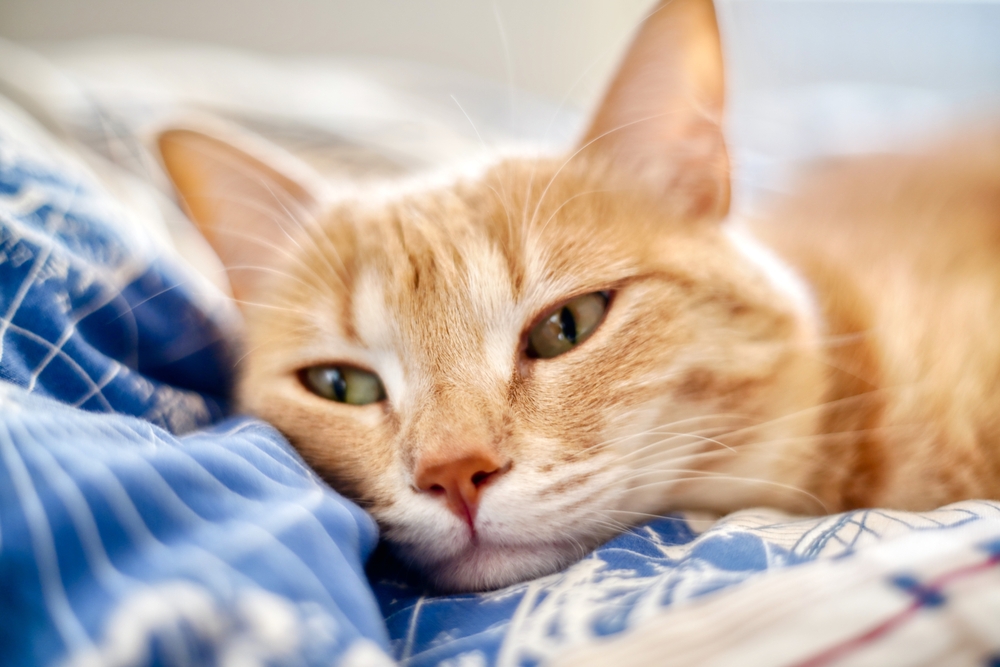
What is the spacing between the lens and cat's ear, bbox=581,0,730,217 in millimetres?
1000

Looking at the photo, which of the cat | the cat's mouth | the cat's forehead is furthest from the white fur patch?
the cat's mouth

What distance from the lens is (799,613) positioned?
474 millimetres

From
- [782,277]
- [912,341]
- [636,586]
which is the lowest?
[636,586]

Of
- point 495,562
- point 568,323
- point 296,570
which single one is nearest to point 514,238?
point 568,323

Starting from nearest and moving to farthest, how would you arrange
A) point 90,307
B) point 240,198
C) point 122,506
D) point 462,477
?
1. point 122,506
2. point 462,477
3. point 90,307
4. point 240,198

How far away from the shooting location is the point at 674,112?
3.51 feet

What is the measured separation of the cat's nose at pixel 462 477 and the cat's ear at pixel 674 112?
627 mm

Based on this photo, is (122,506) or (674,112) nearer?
(122,506)

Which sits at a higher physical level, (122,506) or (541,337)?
(541,337)

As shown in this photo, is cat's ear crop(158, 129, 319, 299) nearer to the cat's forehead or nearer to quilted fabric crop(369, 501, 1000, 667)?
the cat's forehead

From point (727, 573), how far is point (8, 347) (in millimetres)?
872

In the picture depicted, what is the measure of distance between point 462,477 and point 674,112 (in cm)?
74

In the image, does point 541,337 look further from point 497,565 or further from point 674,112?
point 674,112

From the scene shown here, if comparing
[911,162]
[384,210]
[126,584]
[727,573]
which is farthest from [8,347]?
[911,162]
